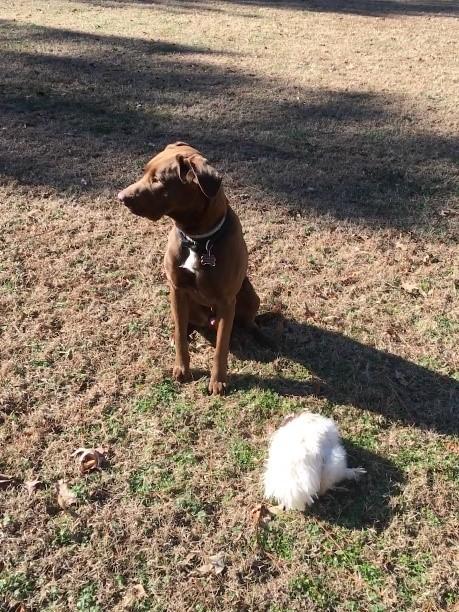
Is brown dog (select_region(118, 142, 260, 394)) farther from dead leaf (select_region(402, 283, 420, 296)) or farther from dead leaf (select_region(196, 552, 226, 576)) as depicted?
dead leaf (select_region(402, 283, 420, 296))

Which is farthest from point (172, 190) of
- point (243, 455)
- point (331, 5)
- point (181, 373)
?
point (331, 5)

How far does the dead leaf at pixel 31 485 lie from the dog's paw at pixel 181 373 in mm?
1034

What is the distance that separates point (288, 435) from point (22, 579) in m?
1.39

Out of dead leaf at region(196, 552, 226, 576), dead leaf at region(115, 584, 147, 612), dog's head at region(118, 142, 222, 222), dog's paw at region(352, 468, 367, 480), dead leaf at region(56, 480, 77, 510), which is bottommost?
dead leaf at region(115, 584, 147, 612)

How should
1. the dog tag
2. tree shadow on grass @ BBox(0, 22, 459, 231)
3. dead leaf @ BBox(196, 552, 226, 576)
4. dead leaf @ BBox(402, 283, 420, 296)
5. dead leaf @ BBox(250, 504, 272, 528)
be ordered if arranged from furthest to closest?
tree shadow on grass @ BBox(0, 22, 459, 231), dead leaf @ BBox(402, 283, 420, 296), the dog tag, dead leaf @ BBox(250, 504, 272, 528), dead leaf @ BBox(196, 552, 226, 576)

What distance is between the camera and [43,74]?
845 cm

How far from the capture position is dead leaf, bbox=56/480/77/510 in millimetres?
2867

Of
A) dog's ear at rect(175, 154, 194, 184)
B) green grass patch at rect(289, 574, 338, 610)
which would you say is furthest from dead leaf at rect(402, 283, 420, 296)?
green grass patch at rect(289, 574, 338, 610)

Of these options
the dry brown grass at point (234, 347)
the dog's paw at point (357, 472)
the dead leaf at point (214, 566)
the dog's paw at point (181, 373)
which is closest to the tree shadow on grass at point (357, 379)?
the dry brown grass at point (234, 347)

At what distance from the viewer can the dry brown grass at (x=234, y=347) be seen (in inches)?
104

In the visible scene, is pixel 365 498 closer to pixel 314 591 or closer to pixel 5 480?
pixel 314 591

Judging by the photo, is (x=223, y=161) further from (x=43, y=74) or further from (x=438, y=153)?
(x=43, y=74)

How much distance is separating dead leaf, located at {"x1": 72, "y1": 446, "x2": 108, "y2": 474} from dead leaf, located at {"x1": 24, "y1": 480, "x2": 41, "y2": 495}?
23 cm

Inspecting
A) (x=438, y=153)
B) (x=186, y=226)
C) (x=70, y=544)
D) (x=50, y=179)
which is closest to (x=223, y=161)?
(x=50, y=179)
